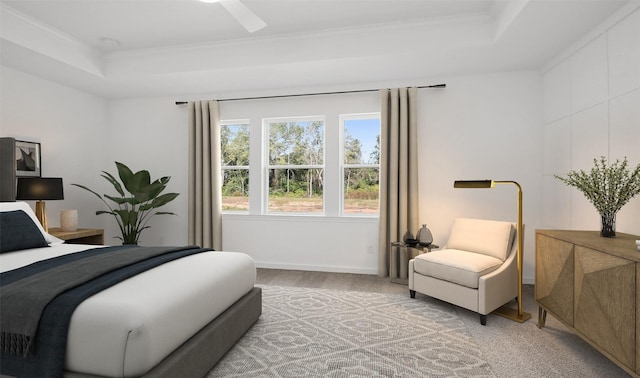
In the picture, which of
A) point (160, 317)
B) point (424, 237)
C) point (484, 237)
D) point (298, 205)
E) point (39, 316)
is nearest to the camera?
point (39, 316)

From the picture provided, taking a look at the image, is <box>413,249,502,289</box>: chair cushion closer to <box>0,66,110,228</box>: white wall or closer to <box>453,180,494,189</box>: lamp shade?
<box>453,180,494,189</box>: lamp shade

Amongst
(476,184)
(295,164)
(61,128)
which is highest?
(61,128)

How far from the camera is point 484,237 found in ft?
10.5

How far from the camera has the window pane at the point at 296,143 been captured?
455cm

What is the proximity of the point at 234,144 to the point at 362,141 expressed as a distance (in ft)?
6.15

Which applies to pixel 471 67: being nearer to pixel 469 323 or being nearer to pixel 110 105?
pixel 469 323

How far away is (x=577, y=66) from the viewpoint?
3.06m

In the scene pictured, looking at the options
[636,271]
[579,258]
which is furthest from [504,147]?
[636,271]

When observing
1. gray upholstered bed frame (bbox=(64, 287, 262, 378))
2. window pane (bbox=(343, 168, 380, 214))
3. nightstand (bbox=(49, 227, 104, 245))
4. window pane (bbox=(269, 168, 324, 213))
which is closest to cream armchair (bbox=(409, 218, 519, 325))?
window pane (bbox=(343, 168, 380, 214))

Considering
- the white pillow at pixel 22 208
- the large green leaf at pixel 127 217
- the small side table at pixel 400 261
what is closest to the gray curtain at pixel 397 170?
the small side table at pixel 400 261

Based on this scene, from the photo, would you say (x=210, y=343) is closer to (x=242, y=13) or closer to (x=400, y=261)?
(x=242, y=13)

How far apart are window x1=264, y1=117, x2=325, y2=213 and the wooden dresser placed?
270 centimetres

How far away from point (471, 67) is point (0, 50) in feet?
16.1

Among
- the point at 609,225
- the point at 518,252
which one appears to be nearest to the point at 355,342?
the point at 518,252
